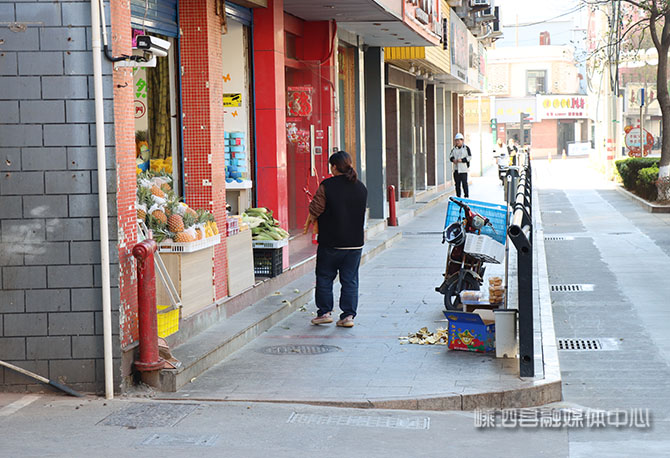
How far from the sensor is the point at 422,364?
26.9ft

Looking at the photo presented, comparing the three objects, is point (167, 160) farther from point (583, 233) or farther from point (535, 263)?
point (583, 233)

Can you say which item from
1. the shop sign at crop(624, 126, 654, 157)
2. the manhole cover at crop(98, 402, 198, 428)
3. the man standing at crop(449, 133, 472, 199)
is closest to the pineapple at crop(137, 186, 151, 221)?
the manhole cover at crop(98, 402, 198, 428)

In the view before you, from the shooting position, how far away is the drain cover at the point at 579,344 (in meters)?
9.80

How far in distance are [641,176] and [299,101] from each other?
16.5m

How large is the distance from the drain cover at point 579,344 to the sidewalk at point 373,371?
29 cm

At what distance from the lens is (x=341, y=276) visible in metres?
10.0

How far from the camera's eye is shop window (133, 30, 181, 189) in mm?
9906

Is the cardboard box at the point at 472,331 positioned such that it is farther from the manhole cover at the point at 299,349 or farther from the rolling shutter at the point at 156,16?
the rolling shutter at the point at 156,16

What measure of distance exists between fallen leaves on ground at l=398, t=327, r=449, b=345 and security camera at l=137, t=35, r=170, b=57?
138 inches

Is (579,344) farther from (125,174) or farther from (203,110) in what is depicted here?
(125,174)

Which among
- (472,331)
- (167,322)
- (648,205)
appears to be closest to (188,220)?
(167,322)

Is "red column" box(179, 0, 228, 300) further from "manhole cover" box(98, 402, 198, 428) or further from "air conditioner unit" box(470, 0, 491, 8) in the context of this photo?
"air conditioner unit" box(470, 0, 491, 8)

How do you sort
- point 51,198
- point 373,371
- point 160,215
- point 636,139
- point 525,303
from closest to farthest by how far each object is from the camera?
Answer: point 51,198
point 525,303
point 373,371
point 160,215
point 636,139

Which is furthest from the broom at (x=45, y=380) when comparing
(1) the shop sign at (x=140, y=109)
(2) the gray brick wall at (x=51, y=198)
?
(1) the shop sign at (x=140, y=109)
